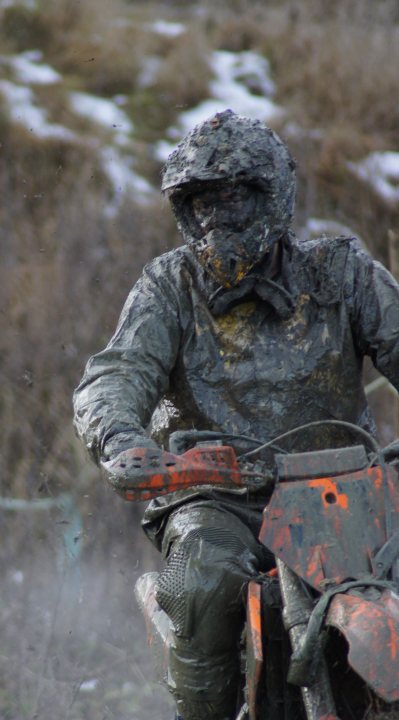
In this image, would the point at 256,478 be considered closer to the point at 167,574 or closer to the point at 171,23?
the point at 167,574

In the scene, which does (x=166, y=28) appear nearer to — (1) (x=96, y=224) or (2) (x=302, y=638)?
(1) (x=96, y=224)

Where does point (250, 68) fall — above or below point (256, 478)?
above

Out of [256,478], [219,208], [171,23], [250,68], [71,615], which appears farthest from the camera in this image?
[171,23]

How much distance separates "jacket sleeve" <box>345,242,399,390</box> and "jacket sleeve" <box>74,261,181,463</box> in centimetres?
50

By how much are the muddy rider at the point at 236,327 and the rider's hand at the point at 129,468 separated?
0.33 m

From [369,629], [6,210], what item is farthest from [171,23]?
[369,629]

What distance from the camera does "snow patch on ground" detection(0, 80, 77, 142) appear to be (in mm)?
15109

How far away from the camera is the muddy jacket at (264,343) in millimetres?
4480

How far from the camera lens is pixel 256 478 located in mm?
3783

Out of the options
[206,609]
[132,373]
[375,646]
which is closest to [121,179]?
[132,373]

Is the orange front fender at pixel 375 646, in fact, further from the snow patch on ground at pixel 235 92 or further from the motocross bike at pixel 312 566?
the snow patch on ground at pixel 235 92

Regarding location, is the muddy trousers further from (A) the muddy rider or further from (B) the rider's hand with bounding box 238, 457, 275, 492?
(B) the rider's hand with bounding box 238, 457, 275, 492

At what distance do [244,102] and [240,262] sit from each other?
1142 centimetres

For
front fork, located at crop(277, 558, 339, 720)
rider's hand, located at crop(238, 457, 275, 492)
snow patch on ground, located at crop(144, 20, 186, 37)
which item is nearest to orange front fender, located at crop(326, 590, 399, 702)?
front fork, located at crop(277, 558, 339, 720)
